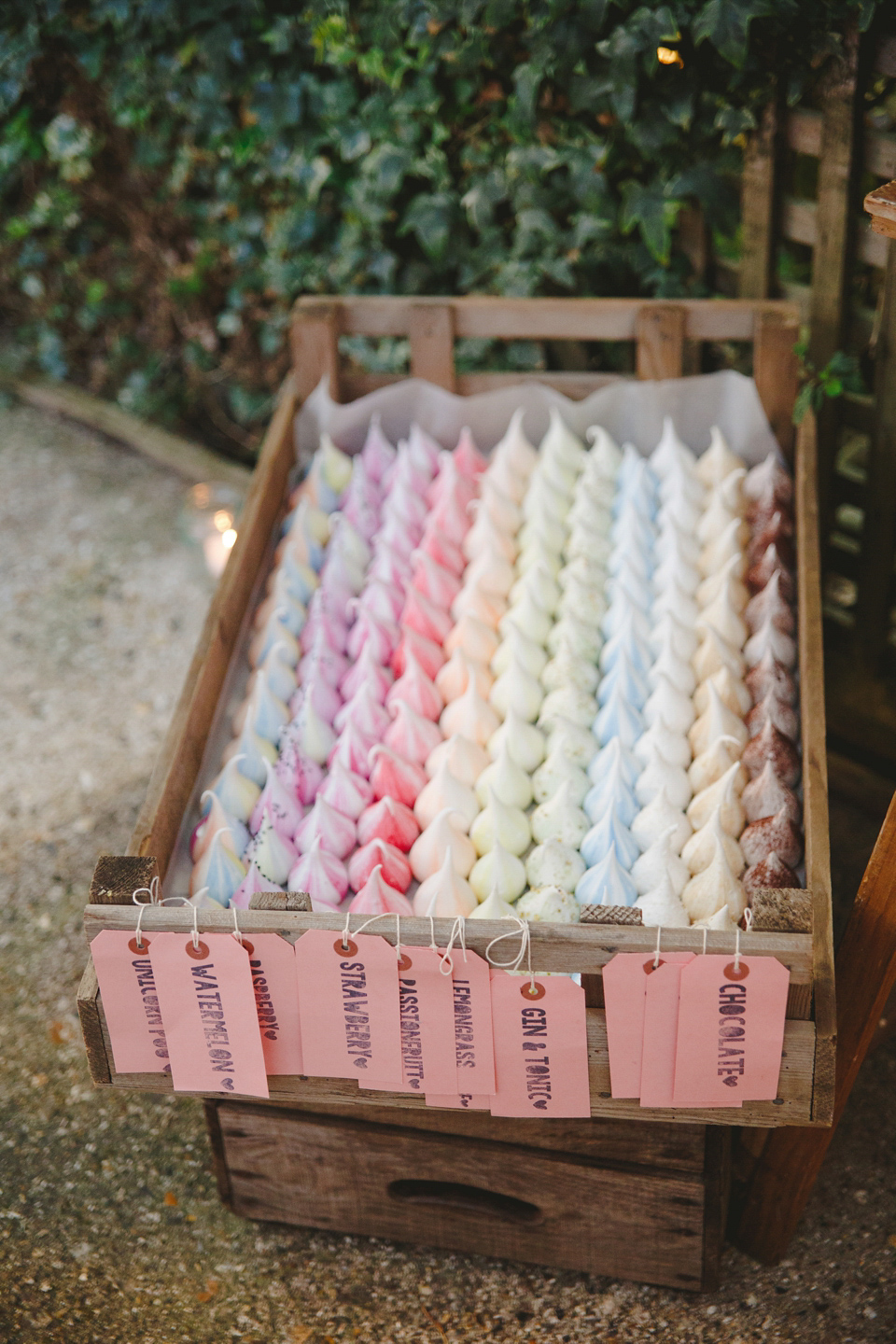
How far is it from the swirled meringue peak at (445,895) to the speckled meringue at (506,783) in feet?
0.59

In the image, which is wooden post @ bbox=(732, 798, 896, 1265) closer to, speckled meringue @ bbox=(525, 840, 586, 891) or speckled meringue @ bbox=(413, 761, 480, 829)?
speckled meringue @ bbox=(525, 840, 586, 891)

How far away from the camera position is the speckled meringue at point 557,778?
1905 millimetres

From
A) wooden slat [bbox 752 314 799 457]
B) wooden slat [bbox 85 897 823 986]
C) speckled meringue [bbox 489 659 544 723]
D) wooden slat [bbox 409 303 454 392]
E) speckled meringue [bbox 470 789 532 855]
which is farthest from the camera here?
wooden slat [bbox 409 303 454 392]

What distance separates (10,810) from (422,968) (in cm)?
201

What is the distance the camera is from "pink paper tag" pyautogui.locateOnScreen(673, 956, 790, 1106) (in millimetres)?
1396

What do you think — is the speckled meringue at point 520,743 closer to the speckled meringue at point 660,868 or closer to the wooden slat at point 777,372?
the speckled meringue at point 660,868

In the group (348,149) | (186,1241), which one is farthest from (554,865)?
(348,149)

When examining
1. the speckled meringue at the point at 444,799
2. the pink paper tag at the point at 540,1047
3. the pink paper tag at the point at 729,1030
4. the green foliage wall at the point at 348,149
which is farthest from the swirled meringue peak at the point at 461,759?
the green foliage wall at the point at 348,149

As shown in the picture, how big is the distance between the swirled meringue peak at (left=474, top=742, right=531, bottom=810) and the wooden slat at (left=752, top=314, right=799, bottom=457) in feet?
3.63

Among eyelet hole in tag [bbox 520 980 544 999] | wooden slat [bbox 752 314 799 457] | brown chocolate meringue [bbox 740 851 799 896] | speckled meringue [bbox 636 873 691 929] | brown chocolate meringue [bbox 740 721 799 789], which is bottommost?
speckled meringue [bbox 636 873 691 929]

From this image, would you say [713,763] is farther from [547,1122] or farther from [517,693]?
[547,1122]

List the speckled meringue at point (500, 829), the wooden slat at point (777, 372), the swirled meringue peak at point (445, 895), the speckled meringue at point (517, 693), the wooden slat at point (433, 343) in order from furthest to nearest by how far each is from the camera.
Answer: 1. the wooden slat at point (433, 343)
2. the wooden slat at point (777, 372)
3. the speckled meringue at point (517, 693)
4. the speckled meringue at point (500, 829)
5. the swirled meringue peak at point (445, 895)

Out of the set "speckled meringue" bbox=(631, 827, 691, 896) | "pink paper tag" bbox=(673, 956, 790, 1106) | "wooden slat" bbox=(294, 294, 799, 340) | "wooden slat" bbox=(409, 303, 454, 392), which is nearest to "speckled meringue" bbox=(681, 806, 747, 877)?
"speckled meringue" bbox=(631, 827, 691, 896)

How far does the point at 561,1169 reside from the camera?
1787mm
